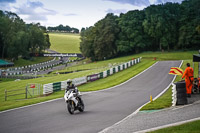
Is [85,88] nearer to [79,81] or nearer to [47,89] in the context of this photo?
[79,81]

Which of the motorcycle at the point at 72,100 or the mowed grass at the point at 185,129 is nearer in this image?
the mowed grass at the point at 185,129

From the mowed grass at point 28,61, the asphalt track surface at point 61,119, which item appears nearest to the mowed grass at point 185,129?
the asphalt track surface at point 61,119

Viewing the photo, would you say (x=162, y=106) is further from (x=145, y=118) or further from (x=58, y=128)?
(x=58, y=128)

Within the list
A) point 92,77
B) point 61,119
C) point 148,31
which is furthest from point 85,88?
point 148,31

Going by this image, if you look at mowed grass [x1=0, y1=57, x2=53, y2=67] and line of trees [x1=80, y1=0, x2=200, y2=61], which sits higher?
line of trees [x1=80, y1=0, x2=200, y2=61]

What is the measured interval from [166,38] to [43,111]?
81193mm

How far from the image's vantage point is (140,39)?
93.4 meters

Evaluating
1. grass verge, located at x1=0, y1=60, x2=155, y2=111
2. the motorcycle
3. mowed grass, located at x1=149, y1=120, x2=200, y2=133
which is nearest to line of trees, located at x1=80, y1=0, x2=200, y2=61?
grass verge, located at x1=0, y1=60, x2=155, y2=111

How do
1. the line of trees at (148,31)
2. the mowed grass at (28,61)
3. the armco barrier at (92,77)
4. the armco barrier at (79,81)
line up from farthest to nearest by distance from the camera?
1. the mowed grass at (28,61)
2. the line of trees at (148,31)
3. the armco barrier at (92,77)
4. the armco barrier at (79,81)

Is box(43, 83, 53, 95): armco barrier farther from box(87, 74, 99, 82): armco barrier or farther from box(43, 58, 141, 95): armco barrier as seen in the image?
box(87, 74, 99, 82): armco barrier

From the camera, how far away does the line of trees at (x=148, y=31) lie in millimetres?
90875

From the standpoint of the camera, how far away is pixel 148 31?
309 ft

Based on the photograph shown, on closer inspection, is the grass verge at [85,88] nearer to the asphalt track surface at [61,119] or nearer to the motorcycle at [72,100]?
the asphalt track surface at [61,119]

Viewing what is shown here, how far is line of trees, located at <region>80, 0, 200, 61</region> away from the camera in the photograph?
9088 cm
